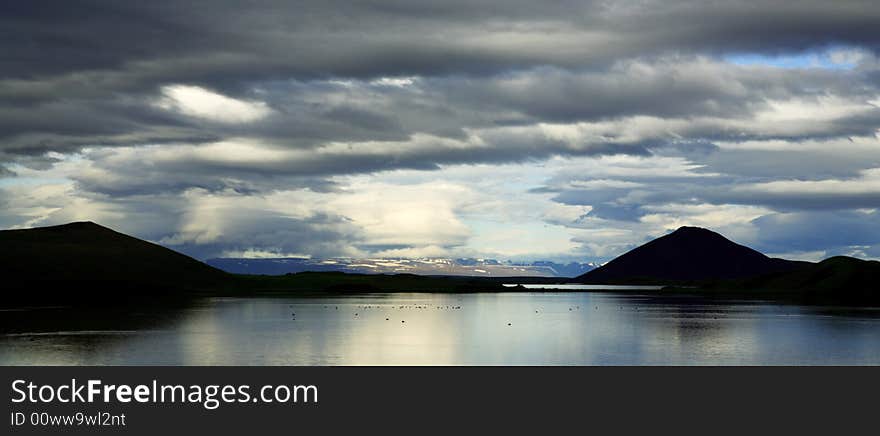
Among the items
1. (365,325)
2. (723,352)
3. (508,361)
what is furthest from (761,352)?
(365,325)

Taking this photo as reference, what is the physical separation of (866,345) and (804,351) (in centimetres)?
913

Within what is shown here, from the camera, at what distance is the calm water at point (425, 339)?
69438mm

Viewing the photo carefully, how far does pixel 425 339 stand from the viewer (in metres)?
90.8

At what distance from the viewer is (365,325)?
11138 cm

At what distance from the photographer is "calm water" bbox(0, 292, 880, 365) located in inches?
2734

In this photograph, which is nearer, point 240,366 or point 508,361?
point 240,366

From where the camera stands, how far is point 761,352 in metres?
76.6
